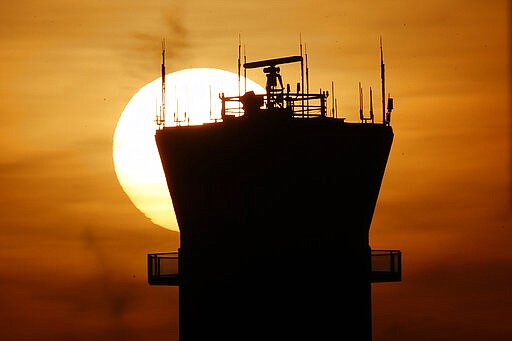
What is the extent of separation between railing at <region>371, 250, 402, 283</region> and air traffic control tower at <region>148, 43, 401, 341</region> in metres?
1.00

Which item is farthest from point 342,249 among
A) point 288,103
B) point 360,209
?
point 288,103

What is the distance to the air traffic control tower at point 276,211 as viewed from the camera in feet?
171

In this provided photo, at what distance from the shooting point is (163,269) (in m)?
54.9

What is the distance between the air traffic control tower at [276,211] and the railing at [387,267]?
1.00m

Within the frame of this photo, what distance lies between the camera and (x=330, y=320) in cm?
5319

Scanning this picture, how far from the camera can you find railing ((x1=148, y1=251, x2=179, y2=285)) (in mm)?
54781

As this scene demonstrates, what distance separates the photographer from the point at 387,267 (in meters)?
55.2

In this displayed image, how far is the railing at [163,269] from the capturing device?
180ft

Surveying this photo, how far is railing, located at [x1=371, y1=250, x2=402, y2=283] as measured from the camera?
180 feet

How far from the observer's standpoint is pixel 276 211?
5241cm

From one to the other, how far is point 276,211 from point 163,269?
531 cm

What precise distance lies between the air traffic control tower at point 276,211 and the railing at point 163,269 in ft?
2.84

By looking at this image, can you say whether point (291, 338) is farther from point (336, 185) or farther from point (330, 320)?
point (336, 185)

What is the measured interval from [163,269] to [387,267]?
27.2ft
